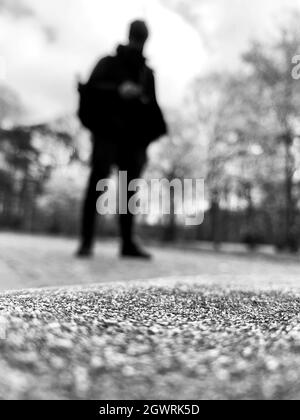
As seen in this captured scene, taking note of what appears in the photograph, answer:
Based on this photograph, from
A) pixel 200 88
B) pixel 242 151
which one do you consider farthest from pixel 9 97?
pixel 200 88

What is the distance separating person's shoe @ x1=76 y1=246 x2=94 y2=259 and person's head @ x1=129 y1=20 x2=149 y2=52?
214 centimetres

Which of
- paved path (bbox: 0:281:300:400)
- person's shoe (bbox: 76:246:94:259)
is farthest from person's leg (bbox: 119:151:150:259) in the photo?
paved path (bbox: 0:281:300:400)

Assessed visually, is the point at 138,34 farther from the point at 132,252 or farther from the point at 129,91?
the point at 132,252

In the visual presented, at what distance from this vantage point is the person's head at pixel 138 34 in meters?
4.17

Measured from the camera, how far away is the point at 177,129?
72.5 ft

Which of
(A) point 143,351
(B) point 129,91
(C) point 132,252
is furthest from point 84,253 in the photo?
(A) point 143,351

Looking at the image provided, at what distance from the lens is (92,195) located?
410cm

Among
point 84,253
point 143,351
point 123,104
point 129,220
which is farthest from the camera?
point 129,220

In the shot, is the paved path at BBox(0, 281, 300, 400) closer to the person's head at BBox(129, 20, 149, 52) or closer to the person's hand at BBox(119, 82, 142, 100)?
the person's hand at BBox(119, 82, 142, 100)

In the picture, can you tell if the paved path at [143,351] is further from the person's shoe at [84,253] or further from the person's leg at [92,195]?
the person's leg at [92,195]

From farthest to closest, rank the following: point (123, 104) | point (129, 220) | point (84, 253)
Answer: point (129, 220), point (123, 104), point (84, 253)

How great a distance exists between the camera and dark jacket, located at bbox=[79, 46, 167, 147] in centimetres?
412

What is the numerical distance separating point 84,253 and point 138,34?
7.49ft

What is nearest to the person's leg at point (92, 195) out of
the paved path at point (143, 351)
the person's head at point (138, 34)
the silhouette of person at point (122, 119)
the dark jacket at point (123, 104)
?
the silhouette of person at point (122, 119)
